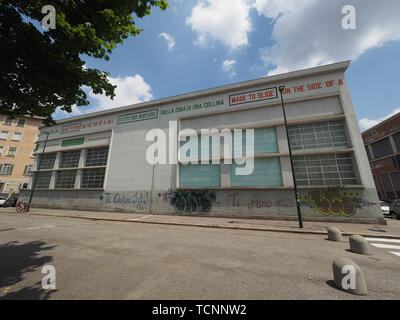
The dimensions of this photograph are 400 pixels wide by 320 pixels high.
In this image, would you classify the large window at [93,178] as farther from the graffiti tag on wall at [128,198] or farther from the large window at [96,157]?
the graffiti tag on wall at [128,198]

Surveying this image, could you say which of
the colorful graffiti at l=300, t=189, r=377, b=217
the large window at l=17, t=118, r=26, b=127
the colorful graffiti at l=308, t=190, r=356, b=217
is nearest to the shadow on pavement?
the colorful graffiti at l=300, t=189, r=377, b=217

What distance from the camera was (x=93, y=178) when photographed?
19.1 meters

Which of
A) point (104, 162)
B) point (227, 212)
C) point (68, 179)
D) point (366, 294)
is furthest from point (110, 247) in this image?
point (68, 179)

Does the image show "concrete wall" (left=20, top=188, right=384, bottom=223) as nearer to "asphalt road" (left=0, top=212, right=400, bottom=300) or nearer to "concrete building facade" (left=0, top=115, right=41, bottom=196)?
"asphalt road" (left=0, top=212, right=400, bottom=300)

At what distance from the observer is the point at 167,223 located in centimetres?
1084

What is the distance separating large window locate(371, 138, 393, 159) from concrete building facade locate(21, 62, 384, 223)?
23.2m

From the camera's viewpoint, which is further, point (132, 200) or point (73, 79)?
point (132, 200)

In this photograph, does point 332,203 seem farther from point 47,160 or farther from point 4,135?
point 4,135

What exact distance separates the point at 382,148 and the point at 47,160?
53729 millimetres

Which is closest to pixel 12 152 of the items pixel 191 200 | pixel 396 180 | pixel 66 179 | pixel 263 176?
pixel 66 179

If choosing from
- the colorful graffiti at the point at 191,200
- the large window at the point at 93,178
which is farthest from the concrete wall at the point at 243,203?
the large window at the point at 93,178

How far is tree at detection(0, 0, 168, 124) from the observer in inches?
147

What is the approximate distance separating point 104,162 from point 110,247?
52.5 feet
